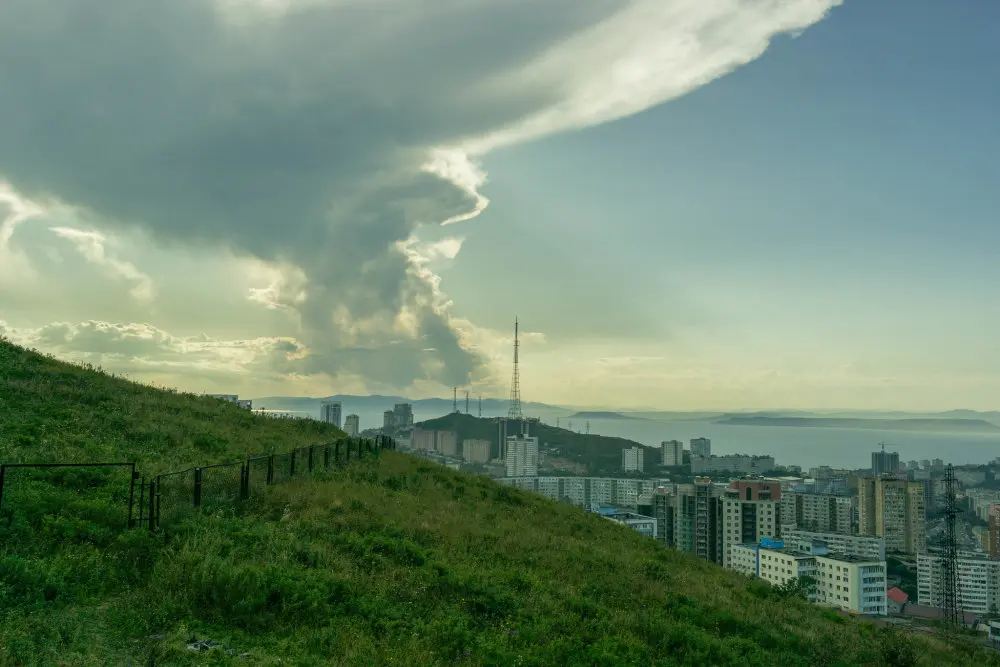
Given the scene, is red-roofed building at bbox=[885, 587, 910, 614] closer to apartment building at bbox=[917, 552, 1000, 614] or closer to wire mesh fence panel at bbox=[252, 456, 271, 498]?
apartment building at bbox=[917, 552, 1000, 614]

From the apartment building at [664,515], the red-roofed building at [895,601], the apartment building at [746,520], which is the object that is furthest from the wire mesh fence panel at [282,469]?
the apartment building at [664,515]

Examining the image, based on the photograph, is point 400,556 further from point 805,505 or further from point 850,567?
point 805,505

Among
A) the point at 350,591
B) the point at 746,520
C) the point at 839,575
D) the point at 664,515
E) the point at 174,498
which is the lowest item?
the point at 664,515

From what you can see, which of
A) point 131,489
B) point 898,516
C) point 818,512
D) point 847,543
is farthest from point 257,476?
point 818,512

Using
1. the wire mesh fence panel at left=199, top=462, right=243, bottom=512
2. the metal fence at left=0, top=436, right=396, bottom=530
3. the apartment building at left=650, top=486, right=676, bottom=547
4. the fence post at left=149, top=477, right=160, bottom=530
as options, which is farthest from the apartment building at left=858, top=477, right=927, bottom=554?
the fence post at left=149, top=477, right=160, bottom=530

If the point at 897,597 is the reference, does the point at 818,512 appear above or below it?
below

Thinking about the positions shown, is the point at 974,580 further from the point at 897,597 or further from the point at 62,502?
the point at 62,502
